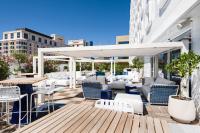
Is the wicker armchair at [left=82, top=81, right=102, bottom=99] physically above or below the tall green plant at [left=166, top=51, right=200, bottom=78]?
Answer: below

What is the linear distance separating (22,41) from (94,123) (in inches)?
3309

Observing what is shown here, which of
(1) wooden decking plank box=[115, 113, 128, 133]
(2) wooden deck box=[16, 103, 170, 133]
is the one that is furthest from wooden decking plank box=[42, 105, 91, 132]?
(1) wooden decking plank box=[115, 113, 128, 133]

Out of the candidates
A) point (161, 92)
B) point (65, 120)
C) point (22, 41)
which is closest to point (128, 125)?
point (65, 120)

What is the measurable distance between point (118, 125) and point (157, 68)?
11.4 metres

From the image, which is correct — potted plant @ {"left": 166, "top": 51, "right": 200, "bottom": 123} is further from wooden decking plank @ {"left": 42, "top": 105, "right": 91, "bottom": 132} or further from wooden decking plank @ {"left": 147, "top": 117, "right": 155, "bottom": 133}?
wooden decking plank @ {"left": 42, "top": 105, "right": 91, "bottom": 132}

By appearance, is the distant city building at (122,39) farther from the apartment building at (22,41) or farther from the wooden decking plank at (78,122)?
A: the wooden decking plank at (78,122)

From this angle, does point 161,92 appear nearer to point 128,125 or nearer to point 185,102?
point 185,102

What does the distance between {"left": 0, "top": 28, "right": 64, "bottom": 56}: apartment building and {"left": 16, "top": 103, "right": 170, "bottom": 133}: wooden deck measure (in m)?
79.1

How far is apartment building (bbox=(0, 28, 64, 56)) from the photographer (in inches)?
3004

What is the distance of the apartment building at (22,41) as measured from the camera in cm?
7631

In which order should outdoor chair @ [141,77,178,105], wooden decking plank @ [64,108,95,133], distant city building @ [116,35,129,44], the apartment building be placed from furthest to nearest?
the apartment building → distant city building @ [116,35,129,44] → outdoor chair @ [141,77,178,105] → wooden decking plank @ [64,108,95,133]

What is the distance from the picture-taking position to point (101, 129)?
80.6 inches

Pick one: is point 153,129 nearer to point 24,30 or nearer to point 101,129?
point 101,129

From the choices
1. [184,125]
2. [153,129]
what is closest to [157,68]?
[184,125]
